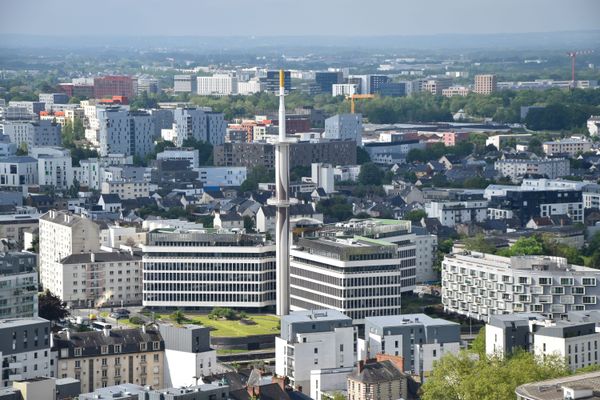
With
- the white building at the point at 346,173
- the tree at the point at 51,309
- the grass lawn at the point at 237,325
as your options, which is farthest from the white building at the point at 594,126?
the tree at the point at 51,309

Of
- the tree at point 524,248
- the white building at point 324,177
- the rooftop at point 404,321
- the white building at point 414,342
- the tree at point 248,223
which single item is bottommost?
the white building at point 324,177

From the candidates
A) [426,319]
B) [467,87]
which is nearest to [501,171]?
[426,319]

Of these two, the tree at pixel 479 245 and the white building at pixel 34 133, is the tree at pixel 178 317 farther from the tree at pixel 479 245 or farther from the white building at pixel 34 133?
the white building at pixel 34 133

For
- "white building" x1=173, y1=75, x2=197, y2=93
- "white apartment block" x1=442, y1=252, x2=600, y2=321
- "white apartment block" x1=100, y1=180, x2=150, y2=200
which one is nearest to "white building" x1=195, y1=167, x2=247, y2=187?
"white apartment block" x1=100, y1=180, x2=150, y2=200

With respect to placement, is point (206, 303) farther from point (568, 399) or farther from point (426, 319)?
point (568, 399)

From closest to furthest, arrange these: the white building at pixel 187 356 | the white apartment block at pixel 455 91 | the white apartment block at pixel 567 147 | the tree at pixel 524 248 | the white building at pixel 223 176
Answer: the white building at pixel 187 356
the tree at pixel 524 248
the white building at pixel 223 176
the white apartment block at pixel 567 147
the white apartment block at pixel 455 91

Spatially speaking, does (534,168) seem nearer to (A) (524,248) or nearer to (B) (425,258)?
(B) (425,258)
